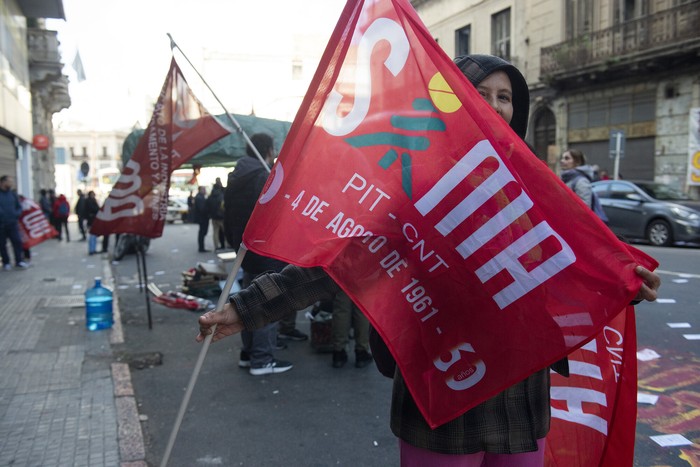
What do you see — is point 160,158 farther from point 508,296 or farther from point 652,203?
point 652,203

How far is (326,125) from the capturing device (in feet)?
5.68

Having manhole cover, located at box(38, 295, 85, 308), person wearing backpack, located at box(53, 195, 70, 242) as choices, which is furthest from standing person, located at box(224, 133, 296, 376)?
person wearing backpack, located at box(53, 195, 70, 242)

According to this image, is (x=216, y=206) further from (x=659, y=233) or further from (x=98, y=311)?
(x=659, y=233)

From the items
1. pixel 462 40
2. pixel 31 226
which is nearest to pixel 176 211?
pixel 462 40

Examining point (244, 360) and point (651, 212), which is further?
point (651, 212)

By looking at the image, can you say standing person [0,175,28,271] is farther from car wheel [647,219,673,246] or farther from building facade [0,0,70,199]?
car wheel [647,219,673,246]

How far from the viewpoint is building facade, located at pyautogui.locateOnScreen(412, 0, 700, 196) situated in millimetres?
19312

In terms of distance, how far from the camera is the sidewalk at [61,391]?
3.75 m

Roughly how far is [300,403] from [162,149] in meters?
3.07

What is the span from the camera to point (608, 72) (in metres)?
21.6

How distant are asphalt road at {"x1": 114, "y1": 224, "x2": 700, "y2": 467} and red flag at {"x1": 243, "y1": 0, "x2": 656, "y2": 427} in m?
2.37

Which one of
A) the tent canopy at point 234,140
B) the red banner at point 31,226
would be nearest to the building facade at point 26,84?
the red banner at point 31,226

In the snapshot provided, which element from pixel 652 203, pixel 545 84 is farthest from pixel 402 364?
pixel 545 84

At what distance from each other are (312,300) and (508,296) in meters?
0.59
